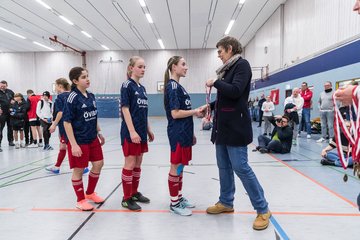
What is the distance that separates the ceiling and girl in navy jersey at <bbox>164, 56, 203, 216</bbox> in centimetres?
1188

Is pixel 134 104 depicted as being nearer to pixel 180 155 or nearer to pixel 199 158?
pixel 180 155

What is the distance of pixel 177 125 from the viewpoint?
9.67 feet

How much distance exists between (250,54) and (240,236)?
22.2 metres

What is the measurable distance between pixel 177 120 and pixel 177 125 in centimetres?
6

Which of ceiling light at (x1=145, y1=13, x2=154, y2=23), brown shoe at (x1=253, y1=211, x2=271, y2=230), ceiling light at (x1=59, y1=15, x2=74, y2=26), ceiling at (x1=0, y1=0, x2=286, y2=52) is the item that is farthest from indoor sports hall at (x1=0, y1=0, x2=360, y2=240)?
ceiling light at (x1=59, y1=15, x2=74, y2=26)

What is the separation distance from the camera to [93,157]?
3271mm

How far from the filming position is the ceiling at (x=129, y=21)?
14.1 m

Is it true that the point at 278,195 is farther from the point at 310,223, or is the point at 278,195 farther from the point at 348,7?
the point at 348,7

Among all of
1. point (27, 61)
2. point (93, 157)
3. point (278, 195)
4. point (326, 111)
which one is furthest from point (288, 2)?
point (27, 61)

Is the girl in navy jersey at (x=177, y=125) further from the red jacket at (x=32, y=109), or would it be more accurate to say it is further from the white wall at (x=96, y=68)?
the white wall at (x=96, y=68)

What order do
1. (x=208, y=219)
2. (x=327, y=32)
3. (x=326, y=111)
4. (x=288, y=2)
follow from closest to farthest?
(x=208, y=219)
(x=326, y=111)
(x=327, y=32)
(x=288, y=2)

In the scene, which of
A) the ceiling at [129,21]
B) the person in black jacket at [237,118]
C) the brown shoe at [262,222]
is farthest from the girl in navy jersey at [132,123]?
the ceiling at [129,21]

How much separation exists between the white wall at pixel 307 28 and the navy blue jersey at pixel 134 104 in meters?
7.96

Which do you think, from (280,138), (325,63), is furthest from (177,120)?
(325,63)
